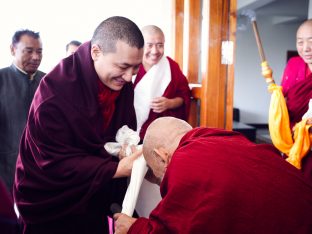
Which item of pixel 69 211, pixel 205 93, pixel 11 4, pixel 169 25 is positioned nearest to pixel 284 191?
pixel 69 211

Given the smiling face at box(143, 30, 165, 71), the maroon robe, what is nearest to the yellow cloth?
the smiling face at box(143, 30, 165, 71)

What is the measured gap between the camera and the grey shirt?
2018mm

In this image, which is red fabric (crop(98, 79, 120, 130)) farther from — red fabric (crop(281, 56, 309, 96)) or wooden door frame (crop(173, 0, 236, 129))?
red fabric (crop(281, 56, 309, 96))

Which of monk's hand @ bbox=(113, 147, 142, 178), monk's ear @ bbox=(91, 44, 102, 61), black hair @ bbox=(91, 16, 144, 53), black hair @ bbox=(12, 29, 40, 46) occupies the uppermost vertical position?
black hair @ bbox=(12, 29, 40, 46)

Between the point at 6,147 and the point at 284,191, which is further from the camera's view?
the point at 6,147

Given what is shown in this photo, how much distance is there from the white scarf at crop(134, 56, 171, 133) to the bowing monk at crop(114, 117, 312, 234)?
3.53ft

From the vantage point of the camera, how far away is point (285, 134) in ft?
5.38

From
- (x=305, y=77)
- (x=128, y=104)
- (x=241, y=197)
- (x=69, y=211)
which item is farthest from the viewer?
(x=305, y=77)

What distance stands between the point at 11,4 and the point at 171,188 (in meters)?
2.68

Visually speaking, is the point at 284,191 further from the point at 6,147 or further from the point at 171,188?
the point at 6,147

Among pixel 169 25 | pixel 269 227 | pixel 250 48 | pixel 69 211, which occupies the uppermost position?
pixel 169 25

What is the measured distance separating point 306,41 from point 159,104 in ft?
2.86

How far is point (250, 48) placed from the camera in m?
2.39

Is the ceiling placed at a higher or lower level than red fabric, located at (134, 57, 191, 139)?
higher
